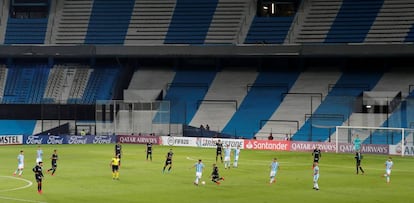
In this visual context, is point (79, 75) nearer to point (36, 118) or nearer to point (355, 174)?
point (36, 118)

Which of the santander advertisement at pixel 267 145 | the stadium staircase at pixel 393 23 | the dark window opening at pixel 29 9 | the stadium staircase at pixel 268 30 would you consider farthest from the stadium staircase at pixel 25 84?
the stadium staircase at pixel 393 23

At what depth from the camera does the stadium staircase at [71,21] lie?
91.4 metres

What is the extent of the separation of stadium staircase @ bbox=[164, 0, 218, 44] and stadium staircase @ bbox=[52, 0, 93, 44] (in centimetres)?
1109

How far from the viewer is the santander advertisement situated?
74.6 metres

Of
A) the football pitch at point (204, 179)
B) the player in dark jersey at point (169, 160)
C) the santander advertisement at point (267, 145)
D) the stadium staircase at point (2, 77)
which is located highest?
the stadium staircase at point (2, 77)

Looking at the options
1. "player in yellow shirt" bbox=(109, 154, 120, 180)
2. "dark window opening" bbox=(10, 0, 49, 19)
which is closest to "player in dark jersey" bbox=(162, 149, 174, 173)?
"player in yellow shirt" bbox=(109, 154, 120, 180)

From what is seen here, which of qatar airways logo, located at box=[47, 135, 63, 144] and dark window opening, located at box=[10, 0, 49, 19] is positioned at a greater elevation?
dark window opening, located at box=[10, 0, 49, 19]

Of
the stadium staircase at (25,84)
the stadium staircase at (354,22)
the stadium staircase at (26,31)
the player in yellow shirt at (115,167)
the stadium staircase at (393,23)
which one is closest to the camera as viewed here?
the player in yellow shirt at (115,167)

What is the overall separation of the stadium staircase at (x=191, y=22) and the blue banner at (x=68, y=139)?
13.7m

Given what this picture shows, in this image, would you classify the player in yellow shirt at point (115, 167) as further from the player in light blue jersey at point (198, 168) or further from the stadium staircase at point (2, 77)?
the stadium staircase at point (2, 77)

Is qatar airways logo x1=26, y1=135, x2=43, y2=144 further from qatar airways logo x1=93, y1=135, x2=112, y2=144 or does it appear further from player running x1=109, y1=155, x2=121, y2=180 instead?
player running x1=109, y1=155, x2=121, y2=180

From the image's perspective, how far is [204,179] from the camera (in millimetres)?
46281

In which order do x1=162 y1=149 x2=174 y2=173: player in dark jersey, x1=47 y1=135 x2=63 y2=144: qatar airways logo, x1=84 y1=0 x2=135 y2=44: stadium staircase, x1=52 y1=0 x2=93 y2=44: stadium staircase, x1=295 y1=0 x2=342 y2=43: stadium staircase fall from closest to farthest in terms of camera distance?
x1=162 y1=149 x2=174 y2=173: player in dark jersey
x1=47 y1=135 x2=63 y2=144: qatar airways logo
x1=295 y1=0 x2=342 y2=43: stadium staircase
x1=84 y1=0 x2=135 y2=44: stadium staircase
x1=52 y1=0 x2=93 y2=44: stadium staircase

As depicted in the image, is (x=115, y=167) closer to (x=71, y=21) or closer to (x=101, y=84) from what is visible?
(x=101, y=84)
